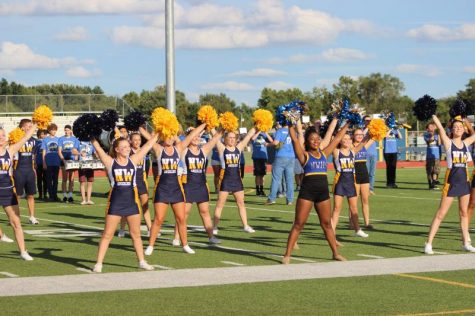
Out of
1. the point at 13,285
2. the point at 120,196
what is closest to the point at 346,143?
the point at 120,196

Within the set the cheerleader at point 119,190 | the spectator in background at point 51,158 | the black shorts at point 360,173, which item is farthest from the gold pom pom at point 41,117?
the spectator in background at point 51,158

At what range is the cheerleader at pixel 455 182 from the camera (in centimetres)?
1366

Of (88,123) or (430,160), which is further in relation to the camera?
(430,160)

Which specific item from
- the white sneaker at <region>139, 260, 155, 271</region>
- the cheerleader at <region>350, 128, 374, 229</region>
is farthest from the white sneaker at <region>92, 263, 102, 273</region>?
the cheerleader at <region>350, 128, 374, 229</region>

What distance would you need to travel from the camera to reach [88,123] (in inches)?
481

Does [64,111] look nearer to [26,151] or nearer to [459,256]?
[26,151]

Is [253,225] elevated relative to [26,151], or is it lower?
lower

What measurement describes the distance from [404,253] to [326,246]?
1354 mm

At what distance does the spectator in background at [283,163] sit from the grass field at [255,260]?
48 centimetres

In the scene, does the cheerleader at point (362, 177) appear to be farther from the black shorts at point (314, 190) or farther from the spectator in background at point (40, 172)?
the spectator in background at point (40, 172)

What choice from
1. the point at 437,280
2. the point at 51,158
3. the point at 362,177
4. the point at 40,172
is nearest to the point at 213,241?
the point at 362,177

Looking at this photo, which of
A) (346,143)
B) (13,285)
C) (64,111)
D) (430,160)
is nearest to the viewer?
(13,285)

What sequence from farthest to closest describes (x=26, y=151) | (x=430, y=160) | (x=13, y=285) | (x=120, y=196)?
(x=430, y=160) → (x=26, y=151) → (x=120, y=196) → (x=13, y=285)

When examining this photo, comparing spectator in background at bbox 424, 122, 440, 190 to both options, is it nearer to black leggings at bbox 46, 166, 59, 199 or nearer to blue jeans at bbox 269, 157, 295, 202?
blue jeans at bbox 269, 157, 295, 202
